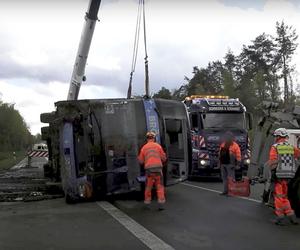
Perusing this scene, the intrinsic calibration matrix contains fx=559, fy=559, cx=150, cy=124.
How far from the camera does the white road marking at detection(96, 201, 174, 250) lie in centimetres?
831

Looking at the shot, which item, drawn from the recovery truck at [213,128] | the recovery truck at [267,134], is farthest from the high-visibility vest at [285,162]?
the recovery truck at [213,128]

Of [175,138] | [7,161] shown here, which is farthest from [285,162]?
[7,161]

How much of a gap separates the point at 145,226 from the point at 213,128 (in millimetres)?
11122

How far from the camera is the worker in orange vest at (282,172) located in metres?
10.1

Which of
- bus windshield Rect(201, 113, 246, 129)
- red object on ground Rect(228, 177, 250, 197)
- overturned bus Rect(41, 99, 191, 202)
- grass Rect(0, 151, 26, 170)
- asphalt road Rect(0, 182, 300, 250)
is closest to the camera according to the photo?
asphalt road Rect(0, 182, 300, 250)

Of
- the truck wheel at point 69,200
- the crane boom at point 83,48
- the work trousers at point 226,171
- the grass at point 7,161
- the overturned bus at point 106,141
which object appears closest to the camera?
the overturned bus at point 106,141

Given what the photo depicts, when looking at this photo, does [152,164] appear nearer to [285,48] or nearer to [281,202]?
[281,202]

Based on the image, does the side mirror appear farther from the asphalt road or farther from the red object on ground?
the red object on ground

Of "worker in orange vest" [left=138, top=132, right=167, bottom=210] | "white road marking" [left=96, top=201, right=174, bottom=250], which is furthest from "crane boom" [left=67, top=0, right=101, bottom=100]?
"white road marking" [left=96, top=201, right=174, bottom=250]

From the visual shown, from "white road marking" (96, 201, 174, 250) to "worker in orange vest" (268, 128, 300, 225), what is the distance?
2.51m

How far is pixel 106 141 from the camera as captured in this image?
13.2 metres

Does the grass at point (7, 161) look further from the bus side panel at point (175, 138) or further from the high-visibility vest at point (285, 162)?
the high-visibility vest at point (285, 162)

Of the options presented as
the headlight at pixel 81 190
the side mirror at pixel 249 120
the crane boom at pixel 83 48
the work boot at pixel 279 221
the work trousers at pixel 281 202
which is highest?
the crane boom at pixel 83 48

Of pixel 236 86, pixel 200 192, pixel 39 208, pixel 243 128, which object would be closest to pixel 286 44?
pixel 236 86
